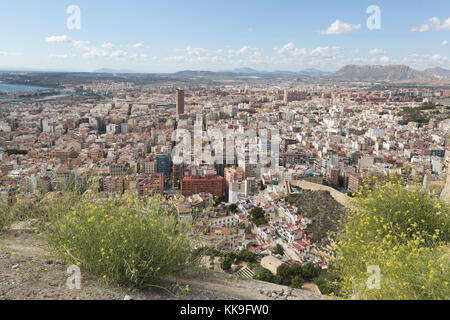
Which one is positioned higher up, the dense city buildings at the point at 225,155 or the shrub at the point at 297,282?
the dense city buildings at the point at 225,155

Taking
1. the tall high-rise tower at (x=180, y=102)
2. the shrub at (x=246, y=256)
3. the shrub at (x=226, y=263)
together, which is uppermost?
the tall high-rise tower at (x=180, y=102)

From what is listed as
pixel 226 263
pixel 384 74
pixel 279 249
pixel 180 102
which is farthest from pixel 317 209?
pixel 384 74

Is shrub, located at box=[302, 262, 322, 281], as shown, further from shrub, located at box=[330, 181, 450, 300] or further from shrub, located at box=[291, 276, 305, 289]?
shrub, located at box=[330, 181, 450, 300]

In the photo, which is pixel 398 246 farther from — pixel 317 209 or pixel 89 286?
pixel 317 209

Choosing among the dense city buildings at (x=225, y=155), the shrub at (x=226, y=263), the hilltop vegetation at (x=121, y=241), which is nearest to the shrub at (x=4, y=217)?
the dense city buildings at (x=225, y=155)

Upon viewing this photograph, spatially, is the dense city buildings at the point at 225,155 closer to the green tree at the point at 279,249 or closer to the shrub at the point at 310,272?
the green tree at the point at 279,249
